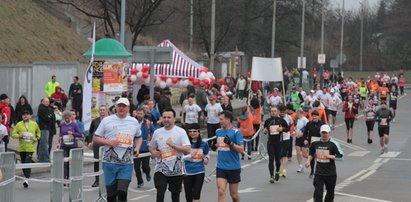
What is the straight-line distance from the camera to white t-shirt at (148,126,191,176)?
13.2 metres

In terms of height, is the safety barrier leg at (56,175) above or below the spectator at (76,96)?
below

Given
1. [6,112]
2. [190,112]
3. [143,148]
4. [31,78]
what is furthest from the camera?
[31,78]

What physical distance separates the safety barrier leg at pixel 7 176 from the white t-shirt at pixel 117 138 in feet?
5.11

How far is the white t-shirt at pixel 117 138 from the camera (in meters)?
12.7

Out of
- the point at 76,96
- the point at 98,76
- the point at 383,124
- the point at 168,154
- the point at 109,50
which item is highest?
the point at 109,50

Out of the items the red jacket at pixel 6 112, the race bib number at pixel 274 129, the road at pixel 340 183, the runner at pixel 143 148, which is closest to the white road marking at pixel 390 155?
the road at pixel 340 183

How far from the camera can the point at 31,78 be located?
34.5m

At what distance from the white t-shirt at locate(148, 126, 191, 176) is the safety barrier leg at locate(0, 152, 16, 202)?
242 centimetres

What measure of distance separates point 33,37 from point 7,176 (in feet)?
101

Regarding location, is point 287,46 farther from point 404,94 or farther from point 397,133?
point 397,133

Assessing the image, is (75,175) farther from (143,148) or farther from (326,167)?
(143,148)

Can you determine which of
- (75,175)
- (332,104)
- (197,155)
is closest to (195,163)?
(197,155)

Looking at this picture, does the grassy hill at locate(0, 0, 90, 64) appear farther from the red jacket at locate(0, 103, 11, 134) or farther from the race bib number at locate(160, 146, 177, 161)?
the race bib number at locate(160, 146, 177, 161)

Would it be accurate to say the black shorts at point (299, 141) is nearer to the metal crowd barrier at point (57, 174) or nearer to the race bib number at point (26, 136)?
the race bib number at point (26, 136)
